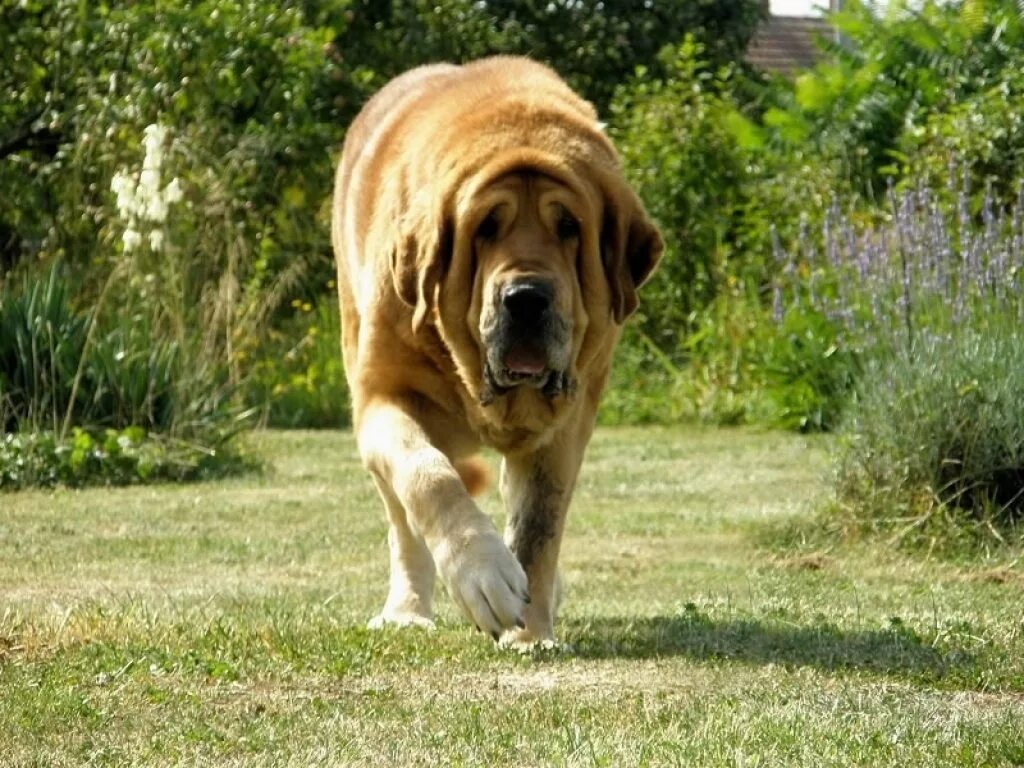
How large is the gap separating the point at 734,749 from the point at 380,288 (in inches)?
83.2

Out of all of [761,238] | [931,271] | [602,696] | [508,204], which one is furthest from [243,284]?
[602,696]

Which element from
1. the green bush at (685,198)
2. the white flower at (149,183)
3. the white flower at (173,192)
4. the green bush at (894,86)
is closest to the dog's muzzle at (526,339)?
the white flower at (173,192)

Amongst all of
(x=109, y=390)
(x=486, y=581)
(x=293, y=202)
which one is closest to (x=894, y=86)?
(x=293, y=202)

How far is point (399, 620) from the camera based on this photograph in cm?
575

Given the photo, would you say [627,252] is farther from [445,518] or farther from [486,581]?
[486,581]

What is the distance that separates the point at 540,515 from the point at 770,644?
713 mm

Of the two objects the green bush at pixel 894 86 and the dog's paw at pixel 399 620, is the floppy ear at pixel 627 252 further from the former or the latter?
the green bush at pixel 894 86

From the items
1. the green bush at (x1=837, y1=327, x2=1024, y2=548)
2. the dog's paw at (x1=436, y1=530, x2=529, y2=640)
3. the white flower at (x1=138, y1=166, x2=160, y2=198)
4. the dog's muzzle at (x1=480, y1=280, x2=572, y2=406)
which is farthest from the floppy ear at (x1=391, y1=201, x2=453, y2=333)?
the white flower at (x1=138, y1=166, x2=160, y2=198)

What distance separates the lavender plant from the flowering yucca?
4079mm

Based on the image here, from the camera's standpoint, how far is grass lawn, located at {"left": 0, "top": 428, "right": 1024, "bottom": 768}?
3.85 metres

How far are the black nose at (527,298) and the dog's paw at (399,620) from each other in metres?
0.99

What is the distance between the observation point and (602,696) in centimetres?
437

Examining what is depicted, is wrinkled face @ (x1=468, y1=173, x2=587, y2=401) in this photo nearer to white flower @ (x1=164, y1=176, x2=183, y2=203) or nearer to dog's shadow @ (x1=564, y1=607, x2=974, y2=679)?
dog's shadow @ (x1=564, y1=607, x2=974, y2=679)

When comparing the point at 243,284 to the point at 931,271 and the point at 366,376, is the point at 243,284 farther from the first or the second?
the point at 366,376
